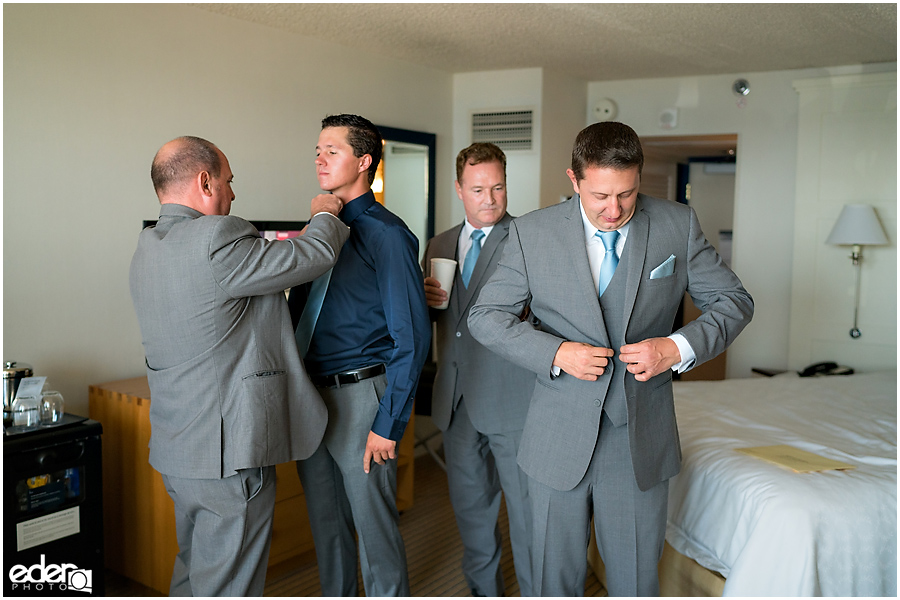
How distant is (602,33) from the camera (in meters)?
3.99

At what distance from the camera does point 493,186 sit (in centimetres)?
270

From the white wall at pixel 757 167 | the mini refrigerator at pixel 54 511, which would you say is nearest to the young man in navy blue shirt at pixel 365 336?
the mini refrigerator at pixel 54 511

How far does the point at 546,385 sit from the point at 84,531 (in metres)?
1.81

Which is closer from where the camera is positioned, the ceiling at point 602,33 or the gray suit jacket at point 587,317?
the gray suit jacket at point 587,317

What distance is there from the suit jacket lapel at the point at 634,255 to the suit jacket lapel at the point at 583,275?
7cm

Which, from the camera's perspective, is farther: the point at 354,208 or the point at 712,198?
the point at 712,198

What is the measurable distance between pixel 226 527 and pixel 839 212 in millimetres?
4382

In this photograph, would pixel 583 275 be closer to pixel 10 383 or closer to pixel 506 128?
pixel 10 383

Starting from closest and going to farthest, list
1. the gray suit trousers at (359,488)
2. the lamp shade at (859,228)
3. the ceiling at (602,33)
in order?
1. the gray suit trousers at (359,488)
2. the ceiling at (602,33)
3. the lamp shade at (859,228)

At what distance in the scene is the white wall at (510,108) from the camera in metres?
4.95

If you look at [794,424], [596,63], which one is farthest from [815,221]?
[794,424]

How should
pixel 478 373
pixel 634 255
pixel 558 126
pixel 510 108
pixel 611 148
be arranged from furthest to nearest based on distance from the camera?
pixel 558 126
pixel 510 108
pixel 478 373
pixel 634 255
pixel 611 148

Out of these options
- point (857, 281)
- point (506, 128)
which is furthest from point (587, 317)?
point (857, 281)

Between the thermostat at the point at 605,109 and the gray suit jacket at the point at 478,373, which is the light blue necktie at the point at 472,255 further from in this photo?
the thermostat at the point at 605,109
